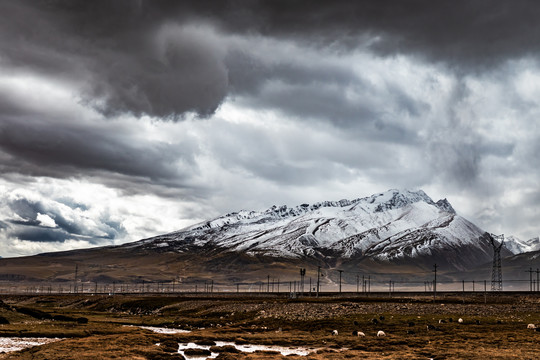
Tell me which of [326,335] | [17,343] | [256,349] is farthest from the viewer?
[326,335]

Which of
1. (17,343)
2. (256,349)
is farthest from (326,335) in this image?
(17,343)

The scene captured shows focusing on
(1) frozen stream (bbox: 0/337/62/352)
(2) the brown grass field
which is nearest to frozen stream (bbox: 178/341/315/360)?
(2) the brown grass field

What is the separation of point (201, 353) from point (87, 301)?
500 ft

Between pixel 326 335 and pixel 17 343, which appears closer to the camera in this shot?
pixel 17 343

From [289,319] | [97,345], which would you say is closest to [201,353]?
[97,345]

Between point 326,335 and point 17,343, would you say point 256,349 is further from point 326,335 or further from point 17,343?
point 17,343

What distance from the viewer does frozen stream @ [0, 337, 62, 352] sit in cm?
4987

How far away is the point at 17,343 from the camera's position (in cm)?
5481

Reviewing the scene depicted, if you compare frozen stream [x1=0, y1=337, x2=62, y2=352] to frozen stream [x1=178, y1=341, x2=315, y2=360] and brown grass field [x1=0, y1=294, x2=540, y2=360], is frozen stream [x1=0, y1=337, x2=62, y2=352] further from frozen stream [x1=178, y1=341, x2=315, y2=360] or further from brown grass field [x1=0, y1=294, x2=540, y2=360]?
frozen stream [x1=178, y1=341, x2=315, y2=360]

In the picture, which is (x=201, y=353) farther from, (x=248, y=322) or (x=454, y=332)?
(x=248, y=322)

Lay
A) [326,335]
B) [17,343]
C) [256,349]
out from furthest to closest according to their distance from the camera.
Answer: [326,335]
[17,343]
[256,349]

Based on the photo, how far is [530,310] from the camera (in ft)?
309

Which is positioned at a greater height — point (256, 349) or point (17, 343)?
point (256, 349)

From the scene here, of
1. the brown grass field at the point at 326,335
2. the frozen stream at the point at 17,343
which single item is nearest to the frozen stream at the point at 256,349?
the brown grass field at the point at 326,335
